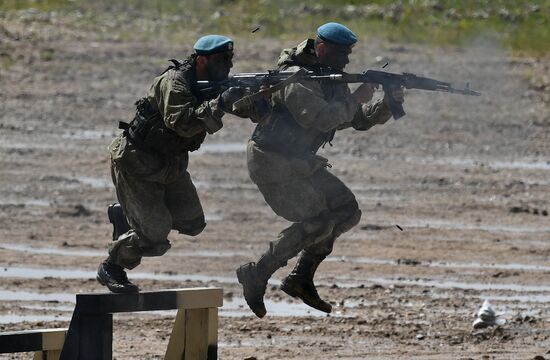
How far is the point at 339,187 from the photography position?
918 centimetres

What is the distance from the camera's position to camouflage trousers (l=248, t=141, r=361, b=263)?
903 centimetres

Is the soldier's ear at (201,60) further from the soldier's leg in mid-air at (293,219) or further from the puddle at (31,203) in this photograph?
the puddle at (31,203)

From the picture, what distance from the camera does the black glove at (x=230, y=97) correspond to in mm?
8367

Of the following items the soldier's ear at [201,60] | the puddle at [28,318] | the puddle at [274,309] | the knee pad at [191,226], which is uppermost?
the soldier's ear at [201,60]

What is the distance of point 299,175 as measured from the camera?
29.6 feet

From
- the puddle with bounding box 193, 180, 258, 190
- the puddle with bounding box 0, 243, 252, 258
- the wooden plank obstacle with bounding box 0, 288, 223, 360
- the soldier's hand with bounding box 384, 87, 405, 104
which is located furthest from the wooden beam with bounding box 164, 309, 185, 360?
the puddle with bounding box 193, 180, 258, 190

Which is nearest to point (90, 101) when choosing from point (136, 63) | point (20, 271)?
point (136, 63)

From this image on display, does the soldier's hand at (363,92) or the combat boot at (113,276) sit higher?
the soldier's hand at (363,92)

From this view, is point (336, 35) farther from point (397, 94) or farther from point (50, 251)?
point (50, 251)

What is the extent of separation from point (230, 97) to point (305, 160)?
863 millimetres

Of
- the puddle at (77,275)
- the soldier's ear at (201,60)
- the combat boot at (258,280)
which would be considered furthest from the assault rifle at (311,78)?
the puddle at (77,275)

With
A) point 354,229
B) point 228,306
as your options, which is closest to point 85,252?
point 228,306

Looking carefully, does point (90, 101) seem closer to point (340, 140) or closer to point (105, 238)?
point (340, 140)

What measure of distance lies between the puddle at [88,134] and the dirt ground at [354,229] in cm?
2
